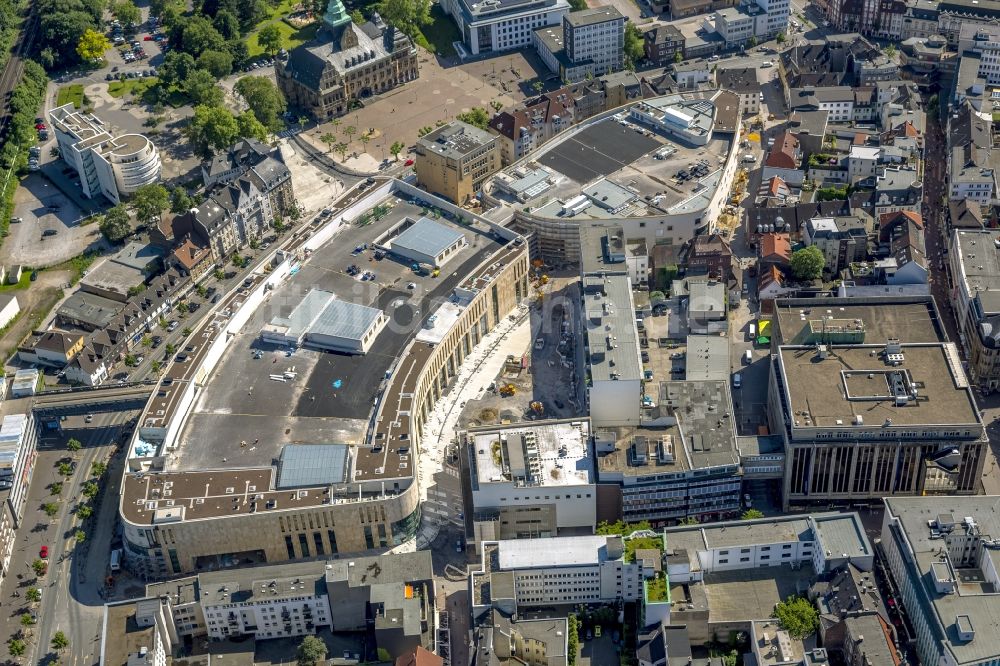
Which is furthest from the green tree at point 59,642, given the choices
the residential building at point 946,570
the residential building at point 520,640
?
the residential building at point 946,570

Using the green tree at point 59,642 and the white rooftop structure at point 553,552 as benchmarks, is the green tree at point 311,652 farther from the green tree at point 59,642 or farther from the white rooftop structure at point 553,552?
the green tree at point 59,642

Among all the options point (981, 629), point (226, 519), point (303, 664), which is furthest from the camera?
point (226, 519)

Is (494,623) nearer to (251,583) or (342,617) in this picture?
(342,617)

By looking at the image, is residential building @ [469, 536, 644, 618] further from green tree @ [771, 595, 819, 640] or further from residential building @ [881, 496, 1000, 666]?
residential building @ [881, 496, 1000, 666]

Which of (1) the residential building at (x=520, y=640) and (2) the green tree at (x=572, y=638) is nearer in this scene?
(1) the residential building at (x=520, y=640)

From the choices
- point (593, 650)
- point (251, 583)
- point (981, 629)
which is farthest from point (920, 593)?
point (251, 583)

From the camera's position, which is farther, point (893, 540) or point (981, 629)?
point (893, 540)

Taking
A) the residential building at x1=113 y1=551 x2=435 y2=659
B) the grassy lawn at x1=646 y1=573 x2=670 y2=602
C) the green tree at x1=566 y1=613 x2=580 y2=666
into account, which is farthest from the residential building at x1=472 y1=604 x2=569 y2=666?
the grassy lawn at x1=646 y1=573 x2=670 y2=602

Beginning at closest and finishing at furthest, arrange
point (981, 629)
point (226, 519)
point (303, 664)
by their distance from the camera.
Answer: point (981, 629) < point (303, 664) < point (226, 519)
